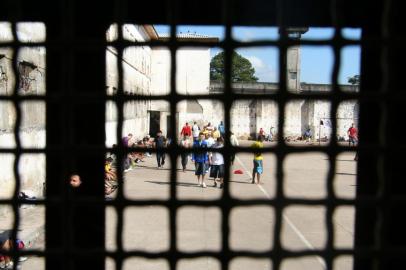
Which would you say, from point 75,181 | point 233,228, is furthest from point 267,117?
point 75,181

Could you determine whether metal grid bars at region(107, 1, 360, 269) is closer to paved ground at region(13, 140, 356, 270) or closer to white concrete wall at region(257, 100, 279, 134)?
paved ground at region(13, 140, 356, 270)

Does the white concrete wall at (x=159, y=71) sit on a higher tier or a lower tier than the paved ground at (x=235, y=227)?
higher

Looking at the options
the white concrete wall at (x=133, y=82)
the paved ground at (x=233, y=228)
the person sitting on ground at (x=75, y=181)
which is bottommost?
the paved ground at (x=233, y=228)

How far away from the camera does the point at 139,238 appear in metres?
7.06

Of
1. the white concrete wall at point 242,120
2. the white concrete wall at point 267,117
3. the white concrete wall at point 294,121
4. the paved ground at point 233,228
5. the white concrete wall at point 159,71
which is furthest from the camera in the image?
the white concrete wall at point 159,71

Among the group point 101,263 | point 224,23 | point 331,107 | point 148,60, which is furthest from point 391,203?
point 148,60

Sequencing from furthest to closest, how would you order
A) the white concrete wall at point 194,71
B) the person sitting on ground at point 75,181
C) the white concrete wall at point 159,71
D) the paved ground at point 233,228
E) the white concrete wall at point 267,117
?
the white concrete wall at point 159,71 < the white concrete wall at point 267,117 < the white concrete wall at point 194,71 < the paved ground at point 233,228 < the person sitting on ground at point 75,181

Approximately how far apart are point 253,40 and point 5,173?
24.7 ft

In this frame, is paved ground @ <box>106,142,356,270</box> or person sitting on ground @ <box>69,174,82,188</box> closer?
person sitting on ground @ <box>69,174,82,188</box>

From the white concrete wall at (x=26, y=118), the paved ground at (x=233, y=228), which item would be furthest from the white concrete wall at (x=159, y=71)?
the white concrete wall at (x=26, y=118)

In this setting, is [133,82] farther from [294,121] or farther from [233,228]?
[233,228]

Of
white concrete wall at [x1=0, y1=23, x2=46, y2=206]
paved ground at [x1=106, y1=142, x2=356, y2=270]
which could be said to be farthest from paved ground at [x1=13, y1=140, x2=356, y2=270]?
white concrete wall at [x1=0, y1=23, x2=46, y2=206]

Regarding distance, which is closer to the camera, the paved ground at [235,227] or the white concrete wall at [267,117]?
the paved ground at [235,227]

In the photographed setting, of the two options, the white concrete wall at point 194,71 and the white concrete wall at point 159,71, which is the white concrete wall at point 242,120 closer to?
the white concrete wall at point 194,71
